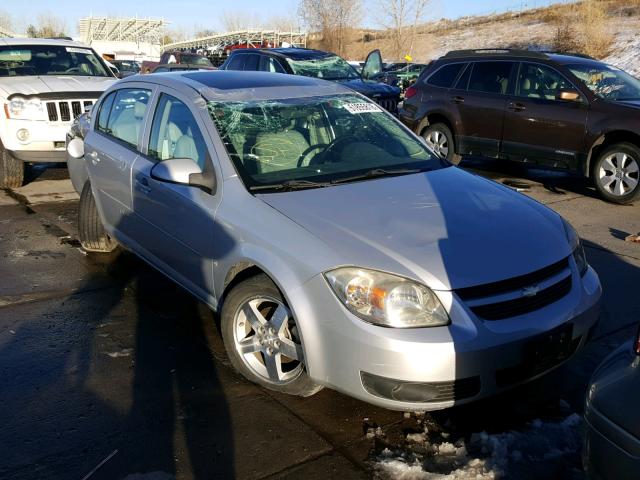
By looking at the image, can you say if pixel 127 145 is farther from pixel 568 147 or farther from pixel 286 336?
pixel 568 147

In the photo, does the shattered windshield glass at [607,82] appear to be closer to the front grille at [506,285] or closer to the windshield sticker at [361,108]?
the windshield sticker at [361,108]

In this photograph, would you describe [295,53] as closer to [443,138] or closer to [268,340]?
[443,138]

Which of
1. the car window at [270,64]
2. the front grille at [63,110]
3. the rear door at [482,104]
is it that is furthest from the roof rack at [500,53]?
the front grille at [63,110]

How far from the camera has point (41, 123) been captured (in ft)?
27.0

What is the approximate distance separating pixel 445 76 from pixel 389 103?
1754 mm

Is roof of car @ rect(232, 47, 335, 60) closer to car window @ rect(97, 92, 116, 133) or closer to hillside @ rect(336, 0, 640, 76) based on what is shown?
car window @ rect(97, 92, 116, 133)

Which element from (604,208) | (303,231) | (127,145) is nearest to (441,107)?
(604,208)

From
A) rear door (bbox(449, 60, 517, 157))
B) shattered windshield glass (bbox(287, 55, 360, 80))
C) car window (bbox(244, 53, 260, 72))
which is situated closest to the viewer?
rear door (bbox(449, 60, 517, 157))

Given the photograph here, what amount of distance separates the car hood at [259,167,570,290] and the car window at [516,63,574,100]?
17.2ft

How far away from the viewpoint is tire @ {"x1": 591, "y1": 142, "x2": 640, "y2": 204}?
7648 millimetres

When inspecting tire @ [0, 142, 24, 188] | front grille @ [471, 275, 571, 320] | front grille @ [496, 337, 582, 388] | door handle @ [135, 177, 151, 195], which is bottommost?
tire @ [0, 142, 24, 188]

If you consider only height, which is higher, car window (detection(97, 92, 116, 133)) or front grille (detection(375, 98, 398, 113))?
car window (detection(97, 92, 116, 133))

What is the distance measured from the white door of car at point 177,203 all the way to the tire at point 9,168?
15.8 ft

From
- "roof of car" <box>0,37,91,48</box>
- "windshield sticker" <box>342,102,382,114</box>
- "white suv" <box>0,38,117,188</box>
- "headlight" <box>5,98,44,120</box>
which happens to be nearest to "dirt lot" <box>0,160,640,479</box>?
"windshield sticker" <box>342,102,382,114</box>
